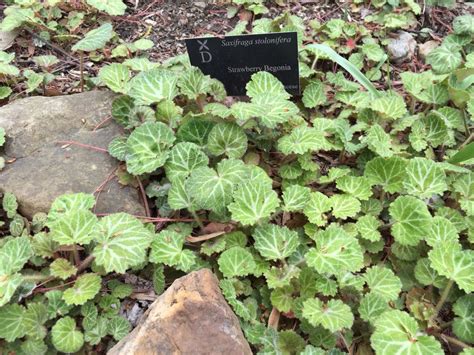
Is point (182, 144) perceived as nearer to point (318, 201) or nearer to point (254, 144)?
point (254, 144)

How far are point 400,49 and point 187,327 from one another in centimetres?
225

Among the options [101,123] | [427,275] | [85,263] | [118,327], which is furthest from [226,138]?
[427,275]

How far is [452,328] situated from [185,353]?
1.05 m

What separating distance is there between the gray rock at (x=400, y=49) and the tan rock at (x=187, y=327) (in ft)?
6.73

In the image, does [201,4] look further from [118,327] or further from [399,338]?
[399,338]

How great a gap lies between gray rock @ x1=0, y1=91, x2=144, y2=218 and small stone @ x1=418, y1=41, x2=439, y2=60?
1955mm

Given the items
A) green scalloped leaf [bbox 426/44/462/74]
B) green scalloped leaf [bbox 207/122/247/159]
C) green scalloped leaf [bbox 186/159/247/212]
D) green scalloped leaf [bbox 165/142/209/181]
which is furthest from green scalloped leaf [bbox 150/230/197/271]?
green scalloped leaf [bbox 426/44/462/74]

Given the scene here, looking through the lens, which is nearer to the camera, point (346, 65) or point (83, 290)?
point (83, 290)

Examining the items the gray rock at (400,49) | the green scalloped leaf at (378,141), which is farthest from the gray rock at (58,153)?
the gray rock at (400,49)

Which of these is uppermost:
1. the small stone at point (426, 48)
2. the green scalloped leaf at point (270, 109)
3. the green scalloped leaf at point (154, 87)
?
the green scalloped leaf at point (154, 87)

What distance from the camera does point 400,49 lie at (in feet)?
9.47

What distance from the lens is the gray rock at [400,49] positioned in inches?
114

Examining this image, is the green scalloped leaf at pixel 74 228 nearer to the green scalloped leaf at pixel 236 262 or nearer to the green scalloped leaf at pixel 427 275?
the green scalloped leaf at pixel 236 262

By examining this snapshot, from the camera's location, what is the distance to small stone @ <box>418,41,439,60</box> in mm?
2910
